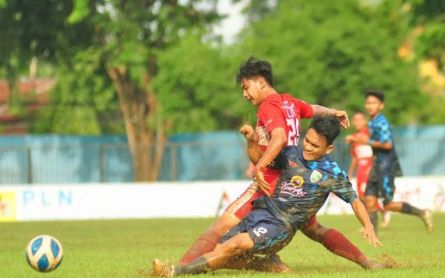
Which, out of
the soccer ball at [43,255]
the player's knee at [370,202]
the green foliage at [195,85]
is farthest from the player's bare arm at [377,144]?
the green foliage at [195,85]

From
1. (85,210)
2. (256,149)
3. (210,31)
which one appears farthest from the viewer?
(210,31)

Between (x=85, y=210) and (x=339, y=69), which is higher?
(x=339, y=69)

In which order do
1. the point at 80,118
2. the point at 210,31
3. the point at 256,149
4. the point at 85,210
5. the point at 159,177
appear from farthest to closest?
1. the point at 80,118
2. the point at 210,31
3. the point at 159,177
4. the point at 85,210
5. the point at 256,149

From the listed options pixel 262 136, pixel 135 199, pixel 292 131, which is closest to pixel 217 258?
pixel 262 136

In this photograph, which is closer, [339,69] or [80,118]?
[339,69]

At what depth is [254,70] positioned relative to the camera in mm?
10562

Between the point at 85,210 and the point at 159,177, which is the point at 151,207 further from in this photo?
the point at 159,177

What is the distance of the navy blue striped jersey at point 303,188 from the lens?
1030cm

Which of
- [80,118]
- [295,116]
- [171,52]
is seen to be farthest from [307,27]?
[295,116]

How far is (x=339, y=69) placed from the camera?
39.3 m

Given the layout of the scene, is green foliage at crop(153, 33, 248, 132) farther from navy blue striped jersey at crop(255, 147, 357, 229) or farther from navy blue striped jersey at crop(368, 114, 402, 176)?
navy blue striped jersey at crop(255, 147, 357, 229)

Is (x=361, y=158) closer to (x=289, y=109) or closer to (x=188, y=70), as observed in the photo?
(x=289, y=109)

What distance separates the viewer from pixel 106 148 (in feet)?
119

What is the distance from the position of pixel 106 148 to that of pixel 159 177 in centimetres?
192
